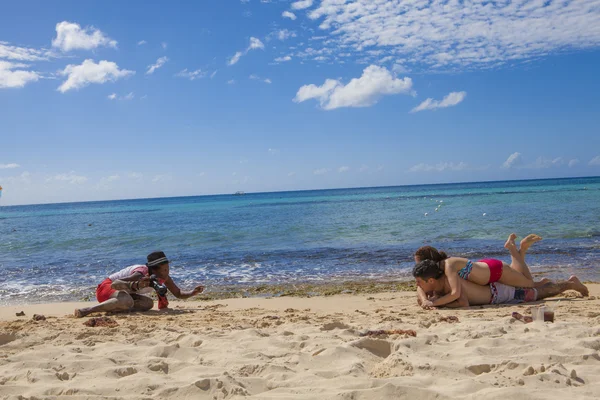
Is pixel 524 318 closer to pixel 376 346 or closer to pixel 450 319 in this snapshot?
pixel 450 319

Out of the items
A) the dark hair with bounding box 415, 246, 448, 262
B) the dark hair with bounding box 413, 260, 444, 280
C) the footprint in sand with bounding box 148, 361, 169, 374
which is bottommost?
the footprint in sand with bounding box 148, 361, 169, 374

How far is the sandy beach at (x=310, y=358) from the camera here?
2984 millimetres

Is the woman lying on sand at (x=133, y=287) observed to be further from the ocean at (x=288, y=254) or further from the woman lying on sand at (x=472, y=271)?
the woman lying on sand at (x=472, y=271)

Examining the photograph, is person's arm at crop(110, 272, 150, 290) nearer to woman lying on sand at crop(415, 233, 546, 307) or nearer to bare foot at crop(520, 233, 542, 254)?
woman lying on sand at crop(415, 233, 546, 307)

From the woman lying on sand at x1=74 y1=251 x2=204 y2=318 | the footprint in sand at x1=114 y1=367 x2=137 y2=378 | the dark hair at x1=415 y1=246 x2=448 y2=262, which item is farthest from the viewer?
the woman lying on sand at x1=74 y1=251 x2=204 y2=318

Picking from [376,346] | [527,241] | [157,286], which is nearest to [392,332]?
[376,346]

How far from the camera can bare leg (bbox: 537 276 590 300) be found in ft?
20.9

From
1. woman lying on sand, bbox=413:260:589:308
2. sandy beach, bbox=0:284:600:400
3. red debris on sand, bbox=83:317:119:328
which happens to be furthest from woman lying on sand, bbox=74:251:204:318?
woman lying on sand, bbox=413:260:589:308

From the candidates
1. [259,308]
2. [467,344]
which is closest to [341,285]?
[259,308]

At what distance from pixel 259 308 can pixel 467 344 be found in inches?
144

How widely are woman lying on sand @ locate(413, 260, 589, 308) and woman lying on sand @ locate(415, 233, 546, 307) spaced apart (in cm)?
4

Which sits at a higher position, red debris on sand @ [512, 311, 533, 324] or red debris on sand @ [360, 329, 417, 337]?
red debris on sand @ [360, 329, 417, 337]

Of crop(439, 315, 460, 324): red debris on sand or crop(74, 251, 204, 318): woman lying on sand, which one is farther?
crop(74, 251, 204, 318): woman lying on sand

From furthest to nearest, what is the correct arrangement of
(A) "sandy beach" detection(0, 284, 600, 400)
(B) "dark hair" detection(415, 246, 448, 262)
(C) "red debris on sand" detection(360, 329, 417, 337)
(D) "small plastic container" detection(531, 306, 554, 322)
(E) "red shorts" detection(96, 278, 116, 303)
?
1. (E) "red shorts" detection(96, 278, 116, 303)
2. (B) "dark hair" detection(415, 246, 448, 262)
3. (D) "small plastic container" detection(531, 306, 554, 322)
4. (C) "red debris on sand" detection(360, 329, 417, 337)
5. (A) "sandy beach" detection(0, 284, 600, 400)
